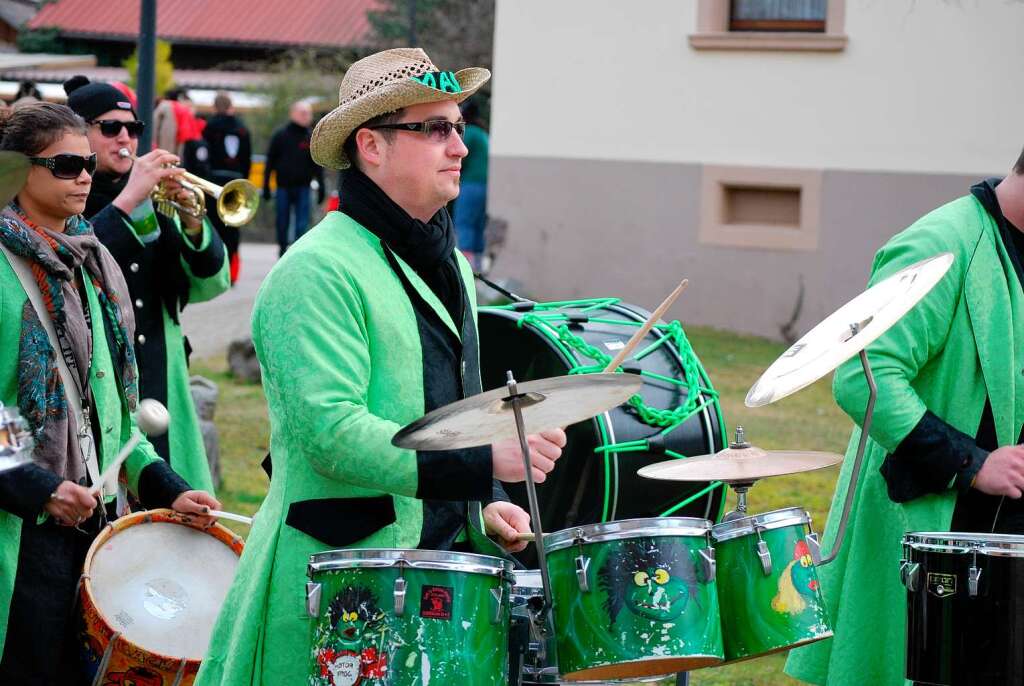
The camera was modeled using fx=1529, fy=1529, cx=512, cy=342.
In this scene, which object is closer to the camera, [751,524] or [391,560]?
[391,560]

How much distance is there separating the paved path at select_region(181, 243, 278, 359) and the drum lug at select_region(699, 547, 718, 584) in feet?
24.5

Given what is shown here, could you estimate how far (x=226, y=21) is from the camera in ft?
118

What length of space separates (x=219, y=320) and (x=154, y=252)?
7.62 meters

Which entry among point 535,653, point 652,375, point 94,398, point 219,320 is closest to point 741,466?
point 535,653

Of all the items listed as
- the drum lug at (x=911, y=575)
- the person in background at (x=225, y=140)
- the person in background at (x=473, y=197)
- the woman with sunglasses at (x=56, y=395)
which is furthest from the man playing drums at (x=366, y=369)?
the person in background at (x=473, y=197)

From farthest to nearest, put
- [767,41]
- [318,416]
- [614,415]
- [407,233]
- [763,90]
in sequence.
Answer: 1. [763,90]
2. [767,41]
3. [614,415]
4. [407,233]
5. [318,416]

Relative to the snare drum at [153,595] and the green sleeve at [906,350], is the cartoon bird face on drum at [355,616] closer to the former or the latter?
the snare drum at [153,595]

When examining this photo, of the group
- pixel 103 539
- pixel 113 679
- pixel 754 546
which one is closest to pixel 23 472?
pixel 103 539

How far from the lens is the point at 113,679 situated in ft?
11.9

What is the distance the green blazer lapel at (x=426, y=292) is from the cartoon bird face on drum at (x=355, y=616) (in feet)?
2.08

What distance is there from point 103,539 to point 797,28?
984 centimetres

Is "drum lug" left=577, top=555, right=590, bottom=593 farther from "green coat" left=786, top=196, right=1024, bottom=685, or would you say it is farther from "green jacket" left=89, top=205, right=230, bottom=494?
"green jacket" left=89, top=205, right=230, bottom=494

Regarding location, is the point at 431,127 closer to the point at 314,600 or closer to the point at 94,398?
the point at 314,600

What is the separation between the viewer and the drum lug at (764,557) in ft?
10.9
